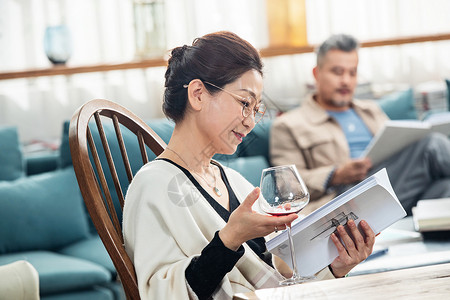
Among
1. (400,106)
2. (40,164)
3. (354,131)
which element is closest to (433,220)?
(354,131)

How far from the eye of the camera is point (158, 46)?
3609mm

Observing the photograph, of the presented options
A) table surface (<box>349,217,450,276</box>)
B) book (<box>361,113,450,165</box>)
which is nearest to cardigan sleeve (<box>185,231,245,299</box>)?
table surface (<box>349,217,450,276</box>)

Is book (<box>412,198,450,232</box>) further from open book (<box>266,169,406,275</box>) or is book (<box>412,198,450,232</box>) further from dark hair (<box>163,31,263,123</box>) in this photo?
dark hair (<box>163,31,263,123</box>)

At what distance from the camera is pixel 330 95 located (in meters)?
2.91

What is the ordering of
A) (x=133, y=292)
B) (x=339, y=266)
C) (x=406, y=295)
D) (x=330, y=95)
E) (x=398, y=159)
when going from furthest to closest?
(x=330, y=95), (x=398, y=159), (x=339, y=266), (x=133, y=292), (x=406, y=295)

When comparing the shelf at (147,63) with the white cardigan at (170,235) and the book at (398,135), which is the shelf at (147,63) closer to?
the book at (398,135)

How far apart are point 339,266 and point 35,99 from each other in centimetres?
262

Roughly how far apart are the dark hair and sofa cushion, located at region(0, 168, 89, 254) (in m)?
1.28

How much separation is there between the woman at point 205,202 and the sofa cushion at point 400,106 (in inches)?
78.8

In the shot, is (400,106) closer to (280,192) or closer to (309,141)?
(309,141)

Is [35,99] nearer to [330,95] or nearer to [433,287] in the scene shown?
[330,95]

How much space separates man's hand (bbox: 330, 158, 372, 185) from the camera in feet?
8.23

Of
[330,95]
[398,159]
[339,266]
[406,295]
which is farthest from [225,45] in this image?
[330,95]

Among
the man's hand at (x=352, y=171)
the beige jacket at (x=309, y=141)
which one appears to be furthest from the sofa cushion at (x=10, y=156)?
the man's hand at (x=352, y=171)
